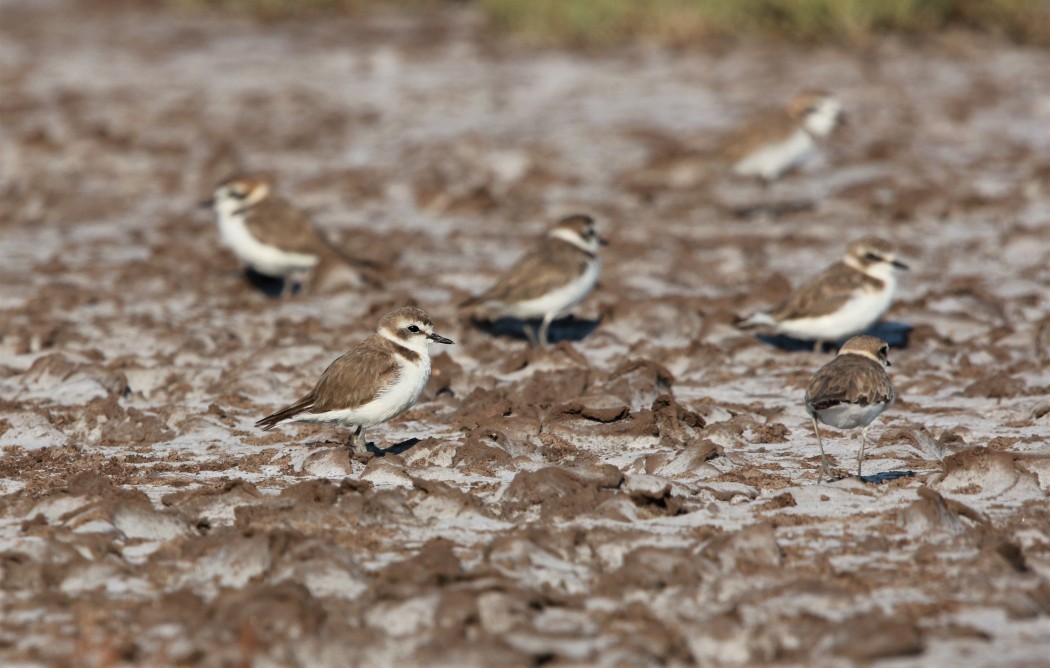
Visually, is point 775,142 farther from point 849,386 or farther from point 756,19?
point 849,386

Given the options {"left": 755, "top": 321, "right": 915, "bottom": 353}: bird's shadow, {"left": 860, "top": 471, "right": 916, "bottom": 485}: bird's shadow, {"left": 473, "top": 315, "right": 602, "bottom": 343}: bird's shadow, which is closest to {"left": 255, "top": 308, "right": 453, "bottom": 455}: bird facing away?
{"left": 860, "top": 471, "right": 916, "bottom": 485}: bird's shadow

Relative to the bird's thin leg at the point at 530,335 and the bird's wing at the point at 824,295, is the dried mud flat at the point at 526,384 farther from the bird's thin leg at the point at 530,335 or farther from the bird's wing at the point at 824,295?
the bird's wing at the point at 824,295

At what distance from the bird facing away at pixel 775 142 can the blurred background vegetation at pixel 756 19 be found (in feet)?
20.2

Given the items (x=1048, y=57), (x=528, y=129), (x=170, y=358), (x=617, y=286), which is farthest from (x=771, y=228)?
(x=1048, y=57)

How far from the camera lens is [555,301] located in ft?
35.3

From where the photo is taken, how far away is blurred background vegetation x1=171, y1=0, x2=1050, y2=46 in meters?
21.0

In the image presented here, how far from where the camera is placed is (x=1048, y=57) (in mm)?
20125

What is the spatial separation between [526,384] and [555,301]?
1.51 metres

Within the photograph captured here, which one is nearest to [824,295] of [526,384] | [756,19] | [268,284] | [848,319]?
[848,319]

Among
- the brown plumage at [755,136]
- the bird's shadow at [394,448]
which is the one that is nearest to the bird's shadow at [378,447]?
the bird's shadow at [394,448]

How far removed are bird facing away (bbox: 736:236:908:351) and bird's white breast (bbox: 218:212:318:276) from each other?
158 inches

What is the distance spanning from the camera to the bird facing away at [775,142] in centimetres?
1495

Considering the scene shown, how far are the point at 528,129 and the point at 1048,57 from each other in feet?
25.8

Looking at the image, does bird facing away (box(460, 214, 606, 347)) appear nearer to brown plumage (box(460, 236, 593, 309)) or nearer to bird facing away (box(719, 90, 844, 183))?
brown plumage (box(460, 236, 593, 309))
